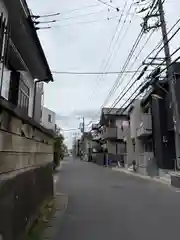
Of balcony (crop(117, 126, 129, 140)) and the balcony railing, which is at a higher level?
balcony (crop(117, 126, 129, 140))

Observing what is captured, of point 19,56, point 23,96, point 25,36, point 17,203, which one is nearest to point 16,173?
point 17,203

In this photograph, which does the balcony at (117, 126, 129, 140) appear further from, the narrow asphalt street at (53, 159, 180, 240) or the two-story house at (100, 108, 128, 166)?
the narrow asphalt street at (53, 159, 180, 240)

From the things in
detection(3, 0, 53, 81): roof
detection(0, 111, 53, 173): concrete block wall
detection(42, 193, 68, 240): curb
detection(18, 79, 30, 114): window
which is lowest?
detection(42, 193, 68, 240): curb

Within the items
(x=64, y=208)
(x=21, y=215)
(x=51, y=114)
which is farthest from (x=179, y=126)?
(x=51, y=114)

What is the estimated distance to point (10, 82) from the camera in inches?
379

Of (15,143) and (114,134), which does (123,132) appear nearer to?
(114,134)

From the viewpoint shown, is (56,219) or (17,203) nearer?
(17,203)

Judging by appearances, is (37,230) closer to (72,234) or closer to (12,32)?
(72,234)

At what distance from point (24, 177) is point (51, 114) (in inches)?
2250

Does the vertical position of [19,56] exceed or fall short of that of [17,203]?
it exceeds it

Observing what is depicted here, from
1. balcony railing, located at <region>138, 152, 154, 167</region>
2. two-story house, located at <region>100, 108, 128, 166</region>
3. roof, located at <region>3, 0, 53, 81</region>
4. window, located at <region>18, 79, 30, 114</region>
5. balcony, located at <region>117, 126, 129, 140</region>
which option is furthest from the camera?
two-story house, located at <region>100, 108, 128, 166</region>

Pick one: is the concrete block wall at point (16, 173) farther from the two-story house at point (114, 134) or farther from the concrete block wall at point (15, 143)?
the two-story house at point (114, 134)

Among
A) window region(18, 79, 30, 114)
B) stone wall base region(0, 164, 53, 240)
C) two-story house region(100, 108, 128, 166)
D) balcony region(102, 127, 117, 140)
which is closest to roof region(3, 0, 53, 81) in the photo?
window region(18, 79, 30, 114)

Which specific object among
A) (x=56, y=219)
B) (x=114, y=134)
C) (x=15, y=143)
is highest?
(x=114, y=134)
